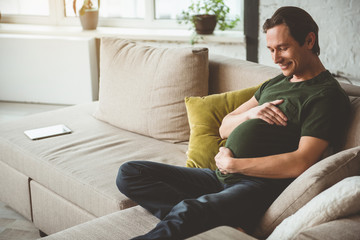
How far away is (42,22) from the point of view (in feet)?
15.3

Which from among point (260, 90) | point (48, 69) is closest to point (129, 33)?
point (48, 69)

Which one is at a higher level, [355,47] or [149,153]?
[355,47]

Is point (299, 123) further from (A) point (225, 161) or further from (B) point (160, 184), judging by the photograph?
(B) point (160, 184)

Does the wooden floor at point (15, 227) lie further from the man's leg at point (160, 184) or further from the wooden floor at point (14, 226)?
the man's leg at point (160, 184)

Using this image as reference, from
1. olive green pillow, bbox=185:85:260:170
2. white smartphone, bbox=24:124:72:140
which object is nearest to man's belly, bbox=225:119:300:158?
olive green pillow, bbox=185:85:260:170

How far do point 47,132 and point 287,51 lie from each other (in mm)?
1422

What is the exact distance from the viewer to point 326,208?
1.23m

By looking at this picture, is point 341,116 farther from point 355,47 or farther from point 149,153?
point 355,47

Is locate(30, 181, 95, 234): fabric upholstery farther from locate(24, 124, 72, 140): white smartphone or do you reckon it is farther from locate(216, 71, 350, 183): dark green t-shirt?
locate(216, 71, 350, 183): dark green t-shirt

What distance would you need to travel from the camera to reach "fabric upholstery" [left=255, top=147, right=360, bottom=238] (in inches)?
54.6

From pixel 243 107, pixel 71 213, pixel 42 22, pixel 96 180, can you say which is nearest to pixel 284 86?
pixel 243 107

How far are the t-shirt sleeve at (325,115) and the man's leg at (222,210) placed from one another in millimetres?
231

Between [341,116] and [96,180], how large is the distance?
1052 mm

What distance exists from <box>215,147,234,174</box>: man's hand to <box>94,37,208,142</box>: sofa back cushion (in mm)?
641
